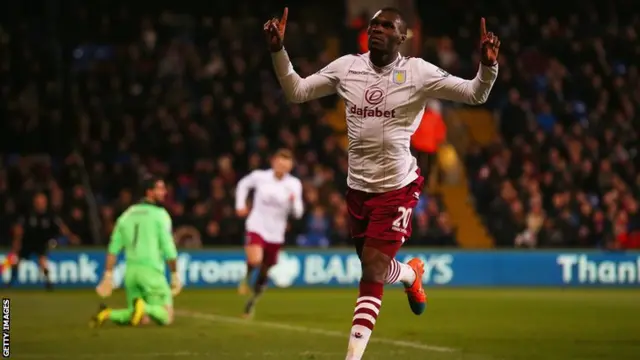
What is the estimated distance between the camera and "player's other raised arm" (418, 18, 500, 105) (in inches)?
332

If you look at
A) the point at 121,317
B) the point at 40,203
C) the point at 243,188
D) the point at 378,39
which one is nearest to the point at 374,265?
the point at 378,39

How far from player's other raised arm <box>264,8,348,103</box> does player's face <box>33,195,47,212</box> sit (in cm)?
1517

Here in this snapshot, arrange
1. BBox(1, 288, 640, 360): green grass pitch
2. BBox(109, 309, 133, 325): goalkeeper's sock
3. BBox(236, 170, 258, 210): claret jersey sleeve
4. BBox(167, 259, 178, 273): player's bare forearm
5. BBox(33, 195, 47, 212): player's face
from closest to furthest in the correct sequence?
BBox(1, 288, 640, 360): green grass pitch
BBox(109, 309, 133, 325): goalkeeper's sock
BBox(167, 259, 178, 273): player's bare forearm
BBox(236, 170, 258, 210): claret jersey sleeve
BBox(33, 195, 47, 212): player's face

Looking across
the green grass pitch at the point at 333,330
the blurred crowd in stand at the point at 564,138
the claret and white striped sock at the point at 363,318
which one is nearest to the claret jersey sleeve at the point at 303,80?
the claret and white striped sock at the point at 363,318

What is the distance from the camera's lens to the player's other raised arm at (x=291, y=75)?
8.62 m

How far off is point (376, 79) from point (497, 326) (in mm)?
6425

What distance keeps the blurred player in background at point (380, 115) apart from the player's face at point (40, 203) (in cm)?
1509

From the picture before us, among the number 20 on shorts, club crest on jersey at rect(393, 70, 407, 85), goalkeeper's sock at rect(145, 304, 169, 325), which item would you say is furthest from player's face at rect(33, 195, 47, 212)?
club crest on jersey at rect(393, 70, 407, 85)

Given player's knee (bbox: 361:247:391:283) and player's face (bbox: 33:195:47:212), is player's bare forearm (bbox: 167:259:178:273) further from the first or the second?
player's face (bbox: 33:195:47:212)

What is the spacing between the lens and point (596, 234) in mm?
26531

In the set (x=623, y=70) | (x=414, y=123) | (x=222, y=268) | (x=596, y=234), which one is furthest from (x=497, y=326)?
(x=623, y=70)

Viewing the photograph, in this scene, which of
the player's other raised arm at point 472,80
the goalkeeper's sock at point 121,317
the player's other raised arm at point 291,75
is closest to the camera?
the player's other raised arm at point 472,80

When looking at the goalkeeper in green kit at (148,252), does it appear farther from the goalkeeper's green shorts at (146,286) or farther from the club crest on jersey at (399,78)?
the club crest on jersey at (399,78)

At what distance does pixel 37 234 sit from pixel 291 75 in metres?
14.8
